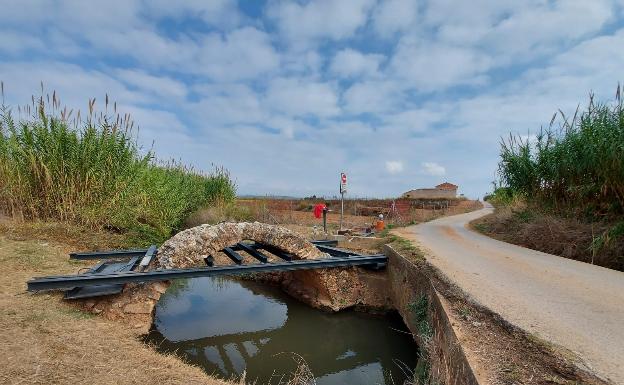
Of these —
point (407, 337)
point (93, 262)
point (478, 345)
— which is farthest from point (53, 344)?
point (407, 337)

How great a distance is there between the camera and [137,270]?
5410 mm

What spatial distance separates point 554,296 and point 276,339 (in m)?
4.32

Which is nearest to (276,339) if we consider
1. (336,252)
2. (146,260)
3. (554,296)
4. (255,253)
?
(255,253)

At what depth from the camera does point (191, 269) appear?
18.0ft

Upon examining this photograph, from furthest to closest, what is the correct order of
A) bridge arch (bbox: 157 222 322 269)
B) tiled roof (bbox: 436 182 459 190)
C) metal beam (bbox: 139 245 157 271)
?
tiled roof (bbox: 436 182 459 190), bridge arch (bbox: 157 222 322 269), metal beam (bbox: 139 245 157 271)

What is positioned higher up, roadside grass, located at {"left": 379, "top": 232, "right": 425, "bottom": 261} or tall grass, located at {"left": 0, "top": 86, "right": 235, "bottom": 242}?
tall grass, located at {"left": 0, "top": 86, "right": 235, "bottom": 242}

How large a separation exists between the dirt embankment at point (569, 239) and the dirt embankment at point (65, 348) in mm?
6680

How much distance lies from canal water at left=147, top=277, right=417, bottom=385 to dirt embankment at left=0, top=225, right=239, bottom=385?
1.20 meters

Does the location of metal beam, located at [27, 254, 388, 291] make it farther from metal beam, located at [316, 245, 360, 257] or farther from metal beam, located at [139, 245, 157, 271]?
metal beam, located at [316, 245, 360, 257]

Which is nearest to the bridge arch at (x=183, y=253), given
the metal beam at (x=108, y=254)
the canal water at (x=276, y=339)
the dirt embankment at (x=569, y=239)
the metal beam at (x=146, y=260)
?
the metal beam at (x=146, y=260)

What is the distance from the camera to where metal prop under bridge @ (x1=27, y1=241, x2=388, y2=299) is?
4768 mm

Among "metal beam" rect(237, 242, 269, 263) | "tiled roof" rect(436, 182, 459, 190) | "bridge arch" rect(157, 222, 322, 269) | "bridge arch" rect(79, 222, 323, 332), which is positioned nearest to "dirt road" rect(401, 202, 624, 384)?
"bridge arch" rect(157, 222, 322, 269)

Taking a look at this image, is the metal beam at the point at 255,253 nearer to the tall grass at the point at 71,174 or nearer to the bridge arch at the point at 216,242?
the bridge arch at the point at 216,242

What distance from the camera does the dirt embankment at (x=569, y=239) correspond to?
6094mm
